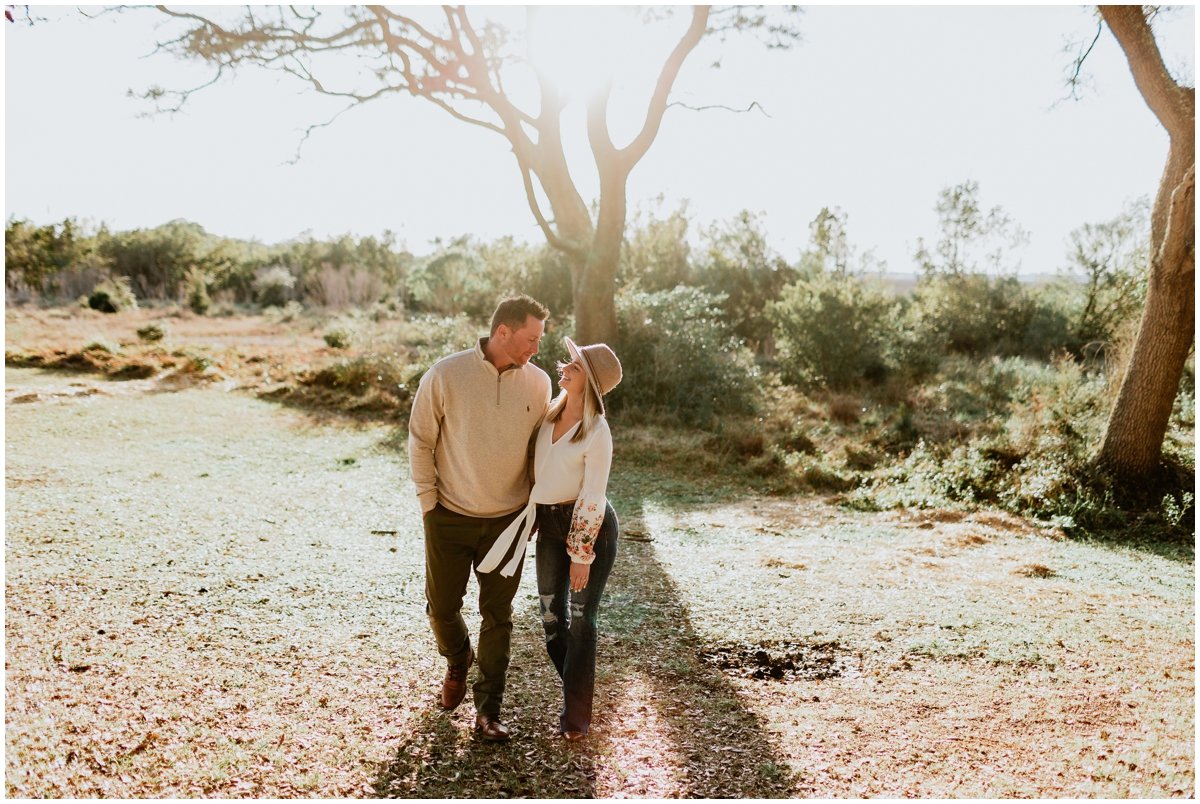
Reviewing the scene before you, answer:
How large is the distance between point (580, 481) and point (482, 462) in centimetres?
44

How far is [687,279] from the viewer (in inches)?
774

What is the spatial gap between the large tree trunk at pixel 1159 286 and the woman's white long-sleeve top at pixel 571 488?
7.35m

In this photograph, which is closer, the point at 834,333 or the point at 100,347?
the point at 834,333

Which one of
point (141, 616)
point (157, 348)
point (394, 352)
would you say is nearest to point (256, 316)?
point (157, 348)

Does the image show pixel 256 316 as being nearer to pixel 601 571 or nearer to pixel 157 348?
pixel 157 348

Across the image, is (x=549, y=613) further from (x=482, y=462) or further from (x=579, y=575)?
(x=482, y=462)

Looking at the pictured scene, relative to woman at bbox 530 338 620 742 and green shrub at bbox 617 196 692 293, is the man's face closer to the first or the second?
woman at bbox 530 338 620 742

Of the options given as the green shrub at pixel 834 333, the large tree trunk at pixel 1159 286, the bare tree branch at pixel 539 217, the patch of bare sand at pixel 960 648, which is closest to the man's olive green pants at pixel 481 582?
the patch of bare sand at pixel 960 648

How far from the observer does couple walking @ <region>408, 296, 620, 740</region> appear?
308 centimetres

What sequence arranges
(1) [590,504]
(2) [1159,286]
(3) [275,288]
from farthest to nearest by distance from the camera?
(3) [275,288], (2) [1159,286], (1) [590,504]

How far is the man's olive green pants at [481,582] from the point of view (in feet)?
10.5

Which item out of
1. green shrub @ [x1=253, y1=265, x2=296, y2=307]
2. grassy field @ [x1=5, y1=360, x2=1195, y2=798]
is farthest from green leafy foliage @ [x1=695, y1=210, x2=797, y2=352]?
green shrub @ [x1=253, y1=265, x2=296, y2=307]

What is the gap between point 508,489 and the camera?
3.22 meters

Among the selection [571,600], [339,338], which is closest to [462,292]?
[339,338]
